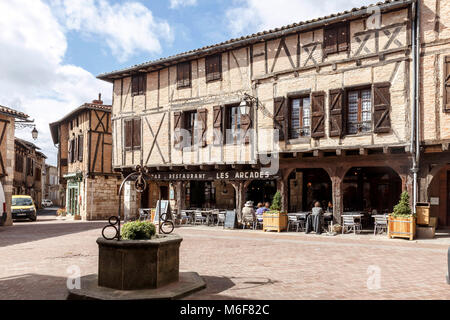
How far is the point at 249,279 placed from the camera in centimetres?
645

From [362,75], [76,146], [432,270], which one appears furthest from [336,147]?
[76,146]

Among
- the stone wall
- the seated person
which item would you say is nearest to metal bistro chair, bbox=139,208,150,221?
the stone wall

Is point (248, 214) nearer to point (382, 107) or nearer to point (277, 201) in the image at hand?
point (277, 201)

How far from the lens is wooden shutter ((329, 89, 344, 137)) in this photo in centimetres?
1337

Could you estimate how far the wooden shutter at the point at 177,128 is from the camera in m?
17.4

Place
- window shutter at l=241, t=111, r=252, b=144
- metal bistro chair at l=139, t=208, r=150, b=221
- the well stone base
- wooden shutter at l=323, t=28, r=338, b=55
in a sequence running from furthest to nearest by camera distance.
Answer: metal bistro chair at l=139, t=208, r=150, b=221
window shutter at l=241, t=111, r=252, b=144
wooden shutter at l=323, t=28, r=338, b=55
the well stone base

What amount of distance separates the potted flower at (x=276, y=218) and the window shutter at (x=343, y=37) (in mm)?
5490

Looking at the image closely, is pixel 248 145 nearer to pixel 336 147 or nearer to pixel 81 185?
pixel 336 147

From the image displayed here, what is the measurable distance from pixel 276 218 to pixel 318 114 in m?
4.00

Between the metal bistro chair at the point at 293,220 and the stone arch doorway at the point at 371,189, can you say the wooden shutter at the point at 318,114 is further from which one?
the stone arch doorway at the point at 371,189

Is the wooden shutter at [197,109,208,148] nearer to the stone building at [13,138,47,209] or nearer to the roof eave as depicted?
the roof eave

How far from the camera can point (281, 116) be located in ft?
48.1

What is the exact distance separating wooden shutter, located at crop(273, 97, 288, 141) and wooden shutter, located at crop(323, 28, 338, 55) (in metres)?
2.28

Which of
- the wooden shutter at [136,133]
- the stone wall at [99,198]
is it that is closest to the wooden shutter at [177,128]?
the wooden shutter at [136,133]
